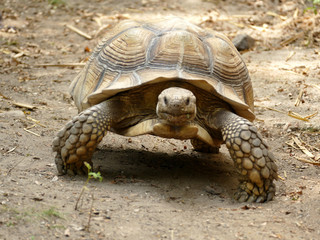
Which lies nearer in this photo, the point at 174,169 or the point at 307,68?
the point at 174,169

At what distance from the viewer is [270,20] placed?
30.0ft

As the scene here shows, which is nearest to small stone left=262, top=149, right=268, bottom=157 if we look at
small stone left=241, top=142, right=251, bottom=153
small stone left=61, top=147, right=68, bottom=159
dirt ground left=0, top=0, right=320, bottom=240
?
small stone left=241, top=142, right=251, bottom=153

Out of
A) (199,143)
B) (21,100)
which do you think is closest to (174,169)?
(199,143)

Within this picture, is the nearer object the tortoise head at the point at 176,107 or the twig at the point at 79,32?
the tortoise head at the point at 176,107

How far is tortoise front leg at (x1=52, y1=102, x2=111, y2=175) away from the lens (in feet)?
12.1

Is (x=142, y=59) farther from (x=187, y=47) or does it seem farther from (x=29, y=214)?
(x=29, y=214)

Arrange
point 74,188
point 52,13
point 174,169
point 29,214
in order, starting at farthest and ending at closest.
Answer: point 52,13 → point 174,169 → point 74,188 → point 29,214

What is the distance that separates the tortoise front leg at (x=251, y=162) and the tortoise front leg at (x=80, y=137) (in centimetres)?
95

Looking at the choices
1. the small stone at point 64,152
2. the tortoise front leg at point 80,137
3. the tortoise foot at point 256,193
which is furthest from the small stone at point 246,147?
the small stone at point 64,152

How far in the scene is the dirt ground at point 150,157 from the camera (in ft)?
9.52

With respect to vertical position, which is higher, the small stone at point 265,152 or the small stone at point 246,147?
the small stone at point 246,147

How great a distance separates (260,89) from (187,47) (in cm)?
266

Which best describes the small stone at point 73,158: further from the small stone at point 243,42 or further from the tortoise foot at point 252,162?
the small stone at point 243,42

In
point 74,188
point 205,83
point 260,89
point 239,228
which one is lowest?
point 260,89
